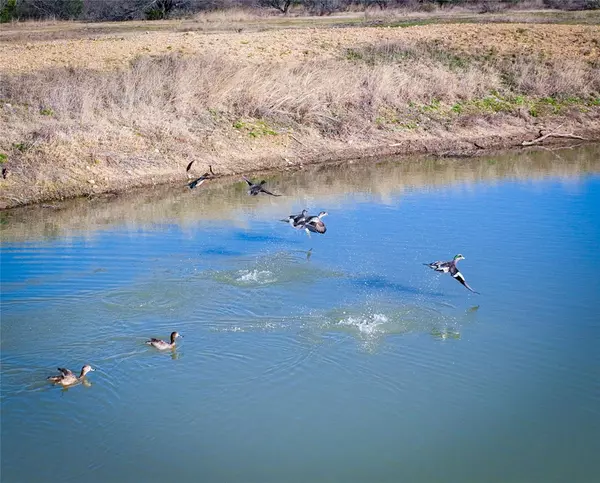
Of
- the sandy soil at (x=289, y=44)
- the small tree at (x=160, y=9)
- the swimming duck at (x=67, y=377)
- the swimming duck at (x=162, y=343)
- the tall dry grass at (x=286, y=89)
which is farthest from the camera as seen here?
the small tree at (x=160, y=9)

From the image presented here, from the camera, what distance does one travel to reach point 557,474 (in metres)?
8.92

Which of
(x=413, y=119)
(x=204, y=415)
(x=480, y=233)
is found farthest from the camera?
(x=413, y=119)

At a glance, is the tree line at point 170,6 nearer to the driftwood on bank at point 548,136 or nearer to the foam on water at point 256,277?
the driftwood on bank at point 548,136

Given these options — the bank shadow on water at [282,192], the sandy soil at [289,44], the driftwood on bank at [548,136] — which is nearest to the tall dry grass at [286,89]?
the sandy soil at [289,44]

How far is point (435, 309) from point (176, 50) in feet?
70.1

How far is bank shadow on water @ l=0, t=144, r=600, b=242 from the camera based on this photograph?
18.4 meters

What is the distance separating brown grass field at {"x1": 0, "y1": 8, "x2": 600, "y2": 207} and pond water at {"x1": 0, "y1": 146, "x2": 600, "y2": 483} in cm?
326

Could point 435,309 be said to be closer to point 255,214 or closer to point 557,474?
point 557,474

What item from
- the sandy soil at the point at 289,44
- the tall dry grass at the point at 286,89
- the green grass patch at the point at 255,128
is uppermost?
the sandy soil at the point at 289,44

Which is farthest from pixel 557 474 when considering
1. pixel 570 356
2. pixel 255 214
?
pixel 255 214

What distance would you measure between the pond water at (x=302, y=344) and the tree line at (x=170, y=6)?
33944 mm

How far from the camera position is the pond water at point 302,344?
9.32m

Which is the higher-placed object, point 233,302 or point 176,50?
A: point 176,50

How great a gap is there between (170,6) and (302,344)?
43906mm
